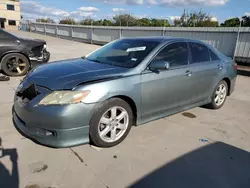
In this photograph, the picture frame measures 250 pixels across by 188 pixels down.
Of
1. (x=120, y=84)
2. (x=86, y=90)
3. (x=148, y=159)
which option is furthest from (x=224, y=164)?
(x=86, y=90)

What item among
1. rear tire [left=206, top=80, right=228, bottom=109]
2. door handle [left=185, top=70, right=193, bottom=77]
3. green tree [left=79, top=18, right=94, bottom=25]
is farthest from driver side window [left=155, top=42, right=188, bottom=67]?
green tree [left=79, top=18, right=94, bottom=25]

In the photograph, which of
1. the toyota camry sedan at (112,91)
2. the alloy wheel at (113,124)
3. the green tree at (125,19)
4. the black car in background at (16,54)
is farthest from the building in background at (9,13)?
the alloy wheel at (113,124)

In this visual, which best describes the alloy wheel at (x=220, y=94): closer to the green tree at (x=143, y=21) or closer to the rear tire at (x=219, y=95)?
the rear tire at (x=219, y=95)

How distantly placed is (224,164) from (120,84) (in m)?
1.73

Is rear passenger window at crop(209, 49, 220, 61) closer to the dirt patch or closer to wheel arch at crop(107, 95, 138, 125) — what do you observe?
wheel arch at crop(107, 95, 138, 125)

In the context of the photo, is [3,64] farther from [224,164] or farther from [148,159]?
[224,164]

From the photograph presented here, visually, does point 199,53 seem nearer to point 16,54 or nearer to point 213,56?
point 213,56

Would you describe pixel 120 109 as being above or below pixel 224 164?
above

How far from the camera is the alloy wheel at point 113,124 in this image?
9.74 feet

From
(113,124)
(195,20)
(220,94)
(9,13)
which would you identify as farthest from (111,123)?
(9,13)

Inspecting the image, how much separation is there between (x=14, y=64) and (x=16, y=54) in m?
0.32

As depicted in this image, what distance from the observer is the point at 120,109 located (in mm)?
3078

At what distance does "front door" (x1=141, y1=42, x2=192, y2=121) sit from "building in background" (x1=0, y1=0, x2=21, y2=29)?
186ft

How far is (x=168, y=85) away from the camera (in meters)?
3.58
